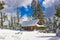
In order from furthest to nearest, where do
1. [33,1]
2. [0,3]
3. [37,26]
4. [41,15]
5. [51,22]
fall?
[33,1] → [41,15] → [37,26] → [51,22] → [0,3]

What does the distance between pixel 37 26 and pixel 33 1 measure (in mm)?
17150

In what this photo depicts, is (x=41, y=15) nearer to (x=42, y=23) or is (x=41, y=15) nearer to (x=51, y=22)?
(x=42, y=23)

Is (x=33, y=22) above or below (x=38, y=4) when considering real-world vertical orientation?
below

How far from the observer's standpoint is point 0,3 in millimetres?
27469

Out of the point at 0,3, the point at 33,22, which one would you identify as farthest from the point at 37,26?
the point at 0,3

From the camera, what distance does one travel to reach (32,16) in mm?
62969

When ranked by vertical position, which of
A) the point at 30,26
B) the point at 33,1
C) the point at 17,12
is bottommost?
the point at 30,26

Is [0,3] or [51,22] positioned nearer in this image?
[0,3]

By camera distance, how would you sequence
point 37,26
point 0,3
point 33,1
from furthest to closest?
point 33,1 < point 37,26 < point 0,3

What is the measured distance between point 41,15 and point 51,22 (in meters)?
15.0

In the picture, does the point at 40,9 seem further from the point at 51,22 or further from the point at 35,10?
the point at 51,22

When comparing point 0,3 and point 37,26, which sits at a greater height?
point 0,3

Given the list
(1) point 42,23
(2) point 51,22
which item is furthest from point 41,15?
(2) point 51,22

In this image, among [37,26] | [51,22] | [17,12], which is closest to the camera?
[51,22]
